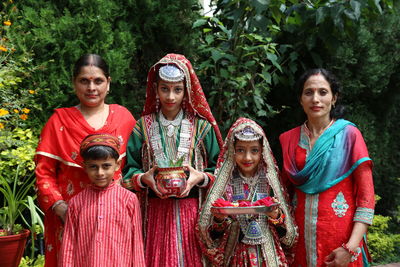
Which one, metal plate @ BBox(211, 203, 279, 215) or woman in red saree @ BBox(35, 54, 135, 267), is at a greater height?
woman in red saree @ BBox(35, 54, 135, 267)

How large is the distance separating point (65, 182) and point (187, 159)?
0.87 metres

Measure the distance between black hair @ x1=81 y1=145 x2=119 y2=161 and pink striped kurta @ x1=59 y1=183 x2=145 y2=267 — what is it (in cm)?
21

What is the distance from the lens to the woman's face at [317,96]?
301cm

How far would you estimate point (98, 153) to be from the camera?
8.81ft

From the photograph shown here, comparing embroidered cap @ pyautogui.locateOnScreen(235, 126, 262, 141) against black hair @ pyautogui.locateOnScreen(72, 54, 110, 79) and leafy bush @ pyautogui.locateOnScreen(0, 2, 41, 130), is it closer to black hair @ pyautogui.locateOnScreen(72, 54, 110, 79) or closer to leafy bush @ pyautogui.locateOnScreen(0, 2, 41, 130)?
black hair @ pyautogui.locateOnScreen(72, 54, 110, 79)

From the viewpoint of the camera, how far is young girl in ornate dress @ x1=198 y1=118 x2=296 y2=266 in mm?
2914

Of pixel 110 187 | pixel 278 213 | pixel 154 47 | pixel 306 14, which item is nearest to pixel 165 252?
pixel 110 187

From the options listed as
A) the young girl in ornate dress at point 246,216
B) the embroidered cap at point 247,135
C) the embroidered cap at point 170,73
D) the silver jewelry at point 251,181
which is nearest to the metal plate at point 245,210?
the young girl in ornate dress at point 246,216

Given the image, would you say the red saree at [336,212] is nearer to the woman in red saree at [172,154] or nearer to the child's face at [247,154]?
the child's face at [247,154]

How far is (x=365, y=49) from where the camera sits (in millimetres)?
5641

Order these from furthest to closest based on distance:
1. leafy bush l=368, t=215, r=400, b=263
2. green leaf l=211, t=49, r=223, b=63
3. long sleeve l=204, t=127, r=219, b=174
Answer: leafy bush l=368, t=215, r=400, b=263 → green leaf l=211, t=49, r=223, b=63 → long sleeve l=204, t=127, r=219, b=174

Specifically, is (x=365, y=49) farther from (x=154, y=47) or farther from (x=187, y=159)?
(x=187, y=159)

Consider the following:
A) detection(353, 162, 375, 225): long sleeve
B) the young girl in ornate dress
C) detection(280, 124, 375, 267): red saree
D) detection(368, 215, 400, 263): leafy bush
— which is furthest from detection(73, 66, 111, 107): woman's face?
detection(368, 215, 400, 263): leafy bush

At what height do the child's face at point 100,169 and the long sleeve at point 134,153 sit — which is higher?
the long sleeve at point 134,153
